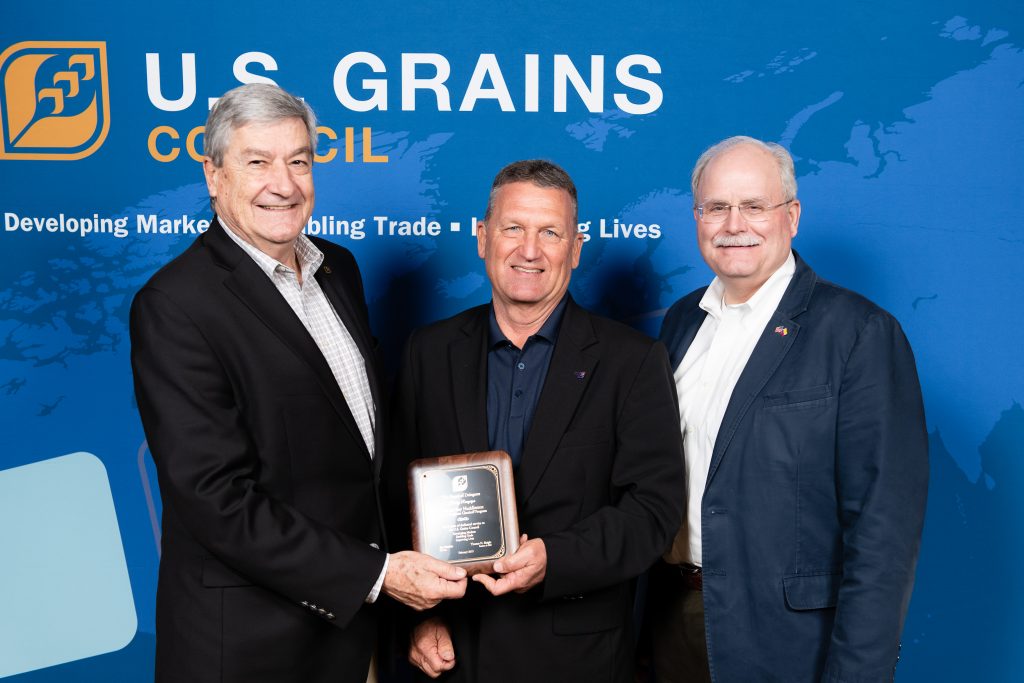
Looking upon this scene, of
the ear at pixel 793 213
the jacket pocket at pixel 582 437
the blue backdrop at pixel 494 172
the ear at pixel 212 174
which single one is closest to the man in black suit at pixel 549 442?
the jacket pocket at pixel 582 437

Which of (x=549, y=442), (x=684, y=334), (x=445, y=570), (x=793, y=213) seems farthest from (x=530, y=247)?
(x=445, y=570)

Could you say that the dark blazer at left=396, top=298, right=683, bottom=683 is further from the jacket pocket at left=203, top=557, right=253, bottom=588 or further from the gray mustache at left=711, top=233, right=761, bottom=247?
the jacket pocket at left=203, top=557, right=253, bottom=588

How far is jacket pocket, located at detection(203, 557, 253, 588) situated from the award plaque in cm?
40

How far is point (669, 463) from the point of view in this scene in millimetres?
2168

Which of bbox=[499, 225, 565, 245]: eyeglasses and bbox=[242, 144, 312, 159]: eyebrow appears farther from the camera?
bbox=[499, 225, 565, 245]: eyeglasses

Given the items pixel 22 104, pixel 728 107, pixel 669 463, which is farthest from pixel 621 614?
pixel 22 104

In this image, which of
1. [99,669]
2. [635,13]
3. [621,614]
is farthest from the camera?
[99,669]

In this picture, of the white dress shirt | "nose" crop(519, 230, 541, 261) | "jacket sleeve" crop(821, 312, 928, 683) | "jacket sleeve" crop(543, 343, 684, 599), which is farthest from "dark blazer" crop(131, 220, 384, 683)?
"jacket sleeve" crop(821, 312, 928, 683)

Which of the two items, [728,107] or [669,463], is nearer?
[669,463]

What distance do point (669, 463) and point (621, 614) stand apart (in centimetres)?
40

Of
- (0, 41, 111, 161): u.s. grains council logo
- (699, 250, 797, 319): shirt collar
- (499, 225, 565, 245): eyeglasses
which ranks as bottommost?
(699, 250, 797, 319): shirt collar

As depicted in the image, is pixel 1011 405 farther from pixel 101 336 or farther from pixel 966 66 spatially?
pixel 101 336

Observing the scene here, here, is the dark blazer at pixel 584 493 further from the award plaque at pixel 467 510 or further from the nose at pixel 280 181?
the nose at pixel 280 181

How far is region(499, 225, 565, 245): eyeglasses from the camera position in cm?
225
